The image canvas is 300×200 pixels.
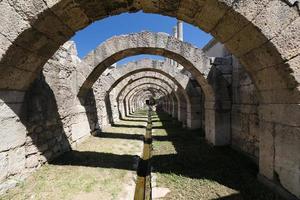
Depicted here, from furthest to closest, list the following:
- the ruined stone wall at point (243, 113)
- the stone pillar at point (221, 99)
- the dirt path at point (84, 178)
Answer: the stone pillar at point (221, 99), the ruined stone wall at point (243, 113), the dirt path at point (84, 178)

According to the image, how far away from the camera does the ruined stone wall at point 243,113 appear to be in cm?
459

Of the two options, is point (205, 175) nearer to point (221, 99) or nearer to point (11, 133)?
point (221, 99)

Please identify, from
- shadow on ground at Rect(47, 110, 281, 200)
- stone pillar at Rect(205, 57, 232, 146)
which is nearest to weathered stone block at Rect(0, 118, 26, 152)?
shadow on ground at Rect(47, 110, 281, 200)

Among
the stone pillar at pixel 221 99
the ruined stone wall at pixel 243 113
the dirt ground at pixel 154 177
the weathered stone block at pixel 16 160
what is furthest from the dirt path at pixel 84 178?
the ruined stone wall at pixel 243 113

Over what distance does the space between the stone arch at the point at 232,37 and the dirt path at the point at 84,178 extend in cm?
153

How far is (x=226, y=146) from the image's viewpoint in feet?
20.0

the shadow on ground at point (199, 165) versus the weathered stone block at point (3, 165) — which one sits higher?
the weathered stone block at point (3, 165)

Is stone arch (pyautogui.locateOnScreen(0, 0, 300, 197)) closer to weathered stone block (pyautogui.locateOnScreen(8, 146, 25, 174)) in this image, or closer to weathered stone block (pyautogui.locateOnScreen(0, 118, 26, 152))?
weathered stone block (pyautogui.locateOnScreen(0, 118, 26, 152))

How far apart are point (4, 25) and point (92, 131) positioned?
590 centimetres

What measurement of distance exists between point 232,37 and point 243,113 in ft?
8.47

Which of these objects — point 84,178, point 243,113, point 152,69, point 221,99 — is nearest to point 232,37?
point 243,113

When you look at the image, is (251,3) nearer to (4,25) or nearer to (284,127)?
(284,127)

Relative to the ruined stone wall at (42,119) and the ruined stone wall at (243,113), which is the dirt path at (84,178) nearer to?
the ruined stone wall at (42,119)

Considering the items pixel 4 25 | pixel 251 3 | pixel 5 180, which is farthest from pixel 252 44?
pixel 5 180
